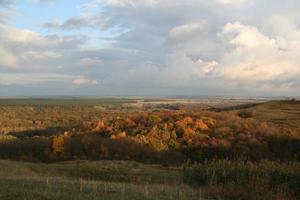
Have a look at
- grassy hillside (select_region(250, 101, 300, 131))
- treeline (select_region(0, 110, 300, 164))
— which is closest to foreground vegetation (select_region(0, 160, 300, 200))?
treeline (select_region(0, 110, 300, 164))

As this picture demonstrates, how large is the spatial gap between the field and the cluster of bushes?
1.4 inches

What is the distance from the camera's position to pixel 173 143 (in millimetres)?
45688

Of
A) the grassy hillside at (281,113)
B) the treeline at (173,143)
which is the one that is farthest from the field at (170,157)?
the grassy hillside at (281,113)

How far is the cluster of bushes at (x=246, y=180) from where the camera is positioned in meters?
14.9

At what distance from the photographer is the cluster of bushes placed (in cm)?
1491

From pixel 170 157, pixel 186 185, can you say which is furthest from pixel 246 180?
pixel 170 157

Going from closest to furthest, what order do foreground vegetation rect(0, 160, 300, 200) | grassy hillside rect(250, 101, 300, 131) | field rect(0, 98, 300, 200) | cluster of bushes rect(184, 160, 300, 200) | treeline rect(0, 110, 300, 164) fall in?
foreground vegetation rect(0, 160, 300, 200)
cluster of bushes rect(184, 160, 300, 200)
field rect(0, 98, 300, 200)
treeline rect(0, 110, 300, 164)
grassy hillside rect(250, 101, 300, 131)

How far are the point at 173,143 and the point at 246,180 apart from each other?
28101 mm

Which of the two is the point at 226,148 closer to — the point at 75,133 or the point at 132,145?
→ the point at 132,145

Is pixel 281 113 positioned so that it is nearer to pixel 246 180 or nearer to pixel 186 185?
pixel 186 185

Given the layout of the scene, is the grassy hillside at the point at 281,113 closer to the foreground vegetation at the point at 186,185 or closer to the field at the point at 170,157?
the field at the point at 170,157

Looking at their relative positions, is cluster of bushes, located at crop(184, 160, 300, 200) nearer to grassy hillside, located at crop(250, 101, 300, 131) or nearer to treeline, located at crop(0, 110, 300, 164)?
treeline, located at crop(0, 110, 300, 164)

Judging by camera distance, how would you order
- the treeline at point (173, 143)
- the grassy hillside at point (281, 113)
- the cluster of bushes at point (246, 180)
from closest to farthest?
the cluster of bushes at point (246, 180)
the treeline at point (173, 143)
the grassy hillside at point (281, 113)

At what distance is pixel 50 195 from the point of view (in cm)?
1244
